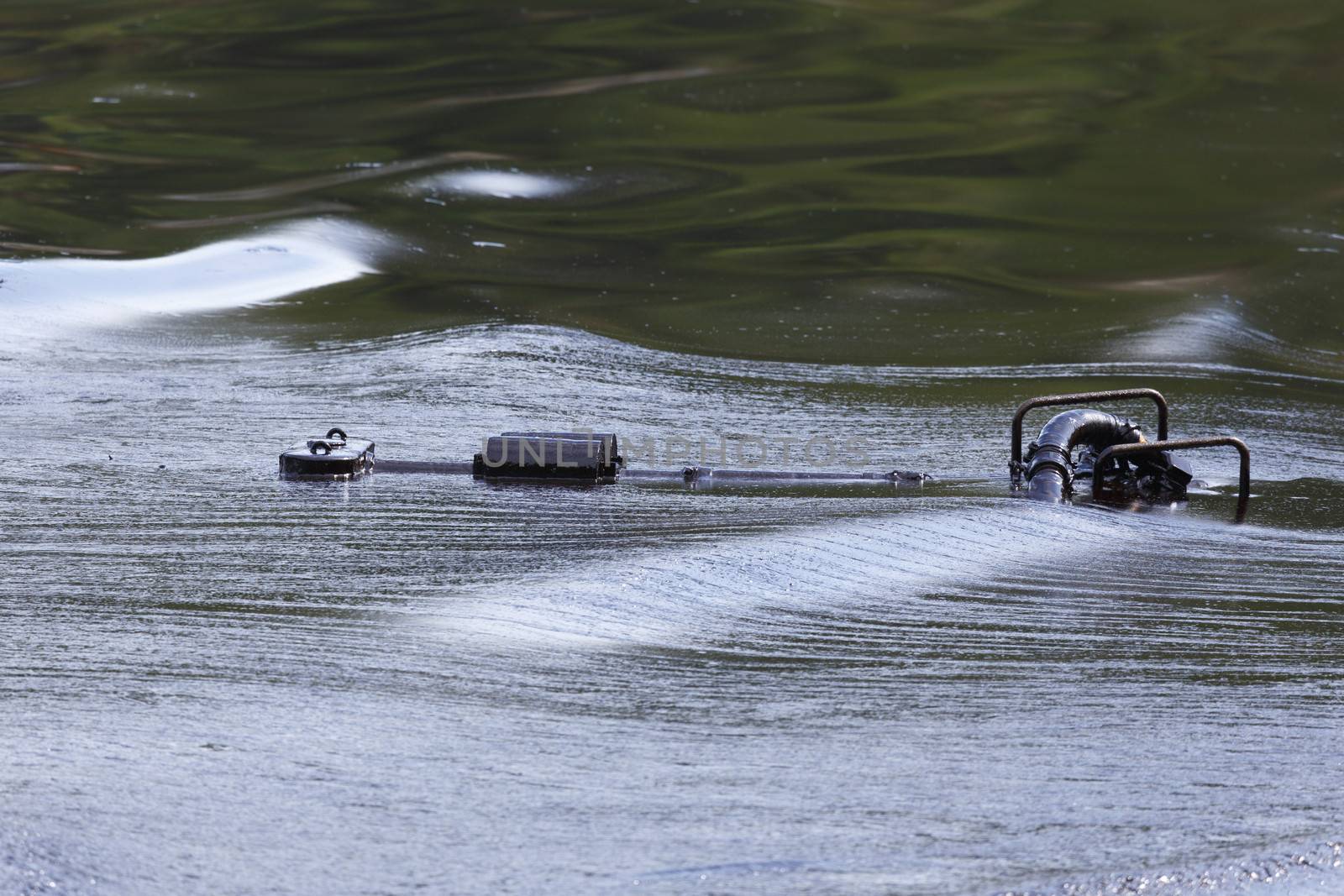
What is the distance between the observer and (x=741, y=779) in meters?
2.24

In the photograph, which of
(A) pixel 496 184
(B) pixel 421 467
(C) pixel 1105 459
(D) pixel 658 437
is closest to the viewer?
(C) pixel 1105 459

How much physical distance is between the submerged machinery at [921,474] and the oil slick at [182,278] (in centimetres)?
214

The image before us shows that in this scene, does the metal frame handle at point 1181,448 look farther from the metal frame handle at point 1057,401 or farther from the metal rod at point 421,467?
the metal rod at point 421,467

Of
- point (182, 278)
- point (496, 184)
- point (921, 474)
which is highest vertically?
point (496, 184)

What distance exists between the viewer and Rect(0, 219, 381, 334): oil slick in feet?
19.6

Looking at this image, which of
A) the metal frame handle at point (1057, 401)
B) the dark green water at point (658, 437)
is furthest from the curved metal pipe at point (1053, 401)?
the dark green water at point (658, 437)

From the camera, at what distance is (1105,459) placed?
395 cm

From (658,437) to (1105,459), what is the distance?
1.28 m

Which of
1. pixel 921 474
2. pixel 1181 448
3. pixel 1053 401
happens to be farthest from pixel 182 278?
pixel 1181 448

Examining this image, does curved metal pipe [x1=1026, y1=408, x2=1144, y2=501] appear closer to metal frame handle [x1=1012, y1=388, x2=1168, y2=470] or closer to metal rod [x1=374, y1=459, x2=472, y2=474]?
metal frame handle [x1=1012, y1=388, x2=1168, y2=470]

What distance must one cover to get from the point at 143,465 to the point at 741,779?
2413 millimetres

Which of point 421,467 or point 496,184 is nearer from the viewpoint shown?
point 421,467

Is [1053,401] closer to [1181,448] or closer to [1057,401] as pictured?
[1057,401]

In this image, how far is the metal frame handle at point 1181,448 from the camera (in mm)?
3879
